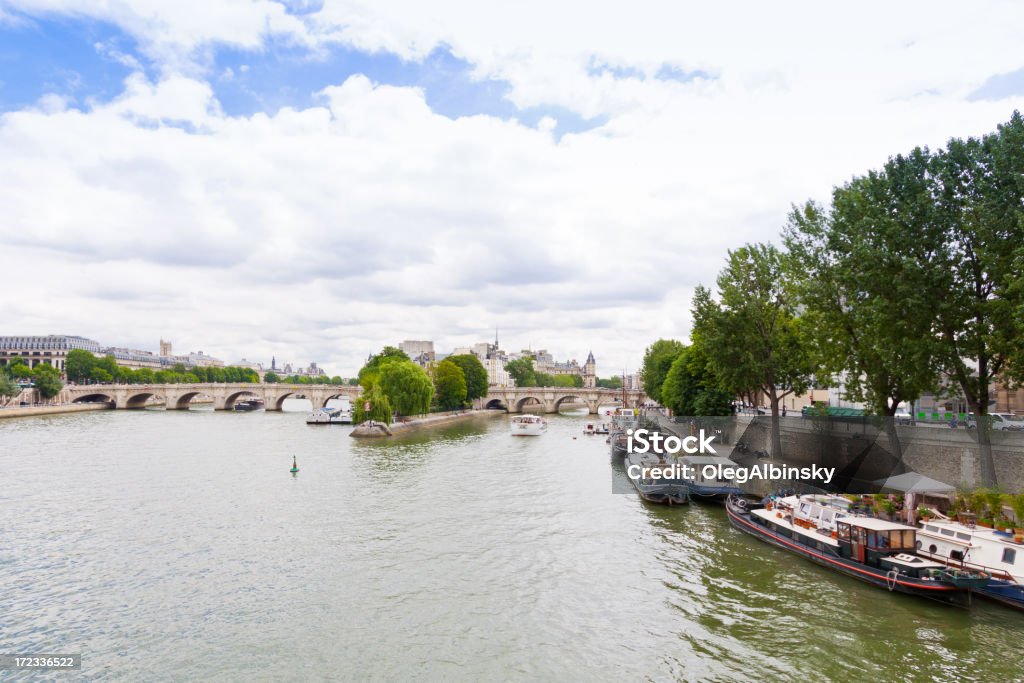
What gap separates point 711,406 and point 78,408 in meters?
103

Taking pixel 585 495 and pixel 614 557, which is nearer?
pixel 614 557

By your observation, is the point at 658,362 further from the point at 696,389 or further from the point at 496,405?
the point at 496,405

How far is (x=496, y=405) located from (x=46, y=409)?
7898cm

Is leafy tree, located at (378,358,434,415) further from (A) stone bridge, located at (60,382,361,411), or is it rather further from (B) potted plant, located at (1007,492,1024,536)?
(B) potted plant, located at (1007,492,1024,536)

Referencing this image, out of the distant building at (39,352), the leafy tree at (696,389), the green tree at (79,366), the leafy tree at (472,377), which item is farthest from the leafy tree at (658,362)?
the distant building at (39,352)

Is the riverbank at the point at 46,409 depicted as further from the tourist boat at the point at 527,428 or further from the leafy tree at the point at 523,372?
the leafy tree at the point at 523,372

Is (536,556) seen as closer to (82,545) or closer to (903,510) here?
(903,510)

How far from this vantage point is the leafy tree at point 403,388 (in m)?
77.7

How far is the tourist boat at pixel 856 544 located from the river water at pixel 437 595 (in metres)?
0.46

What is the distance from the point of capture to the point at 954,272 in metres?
24.3

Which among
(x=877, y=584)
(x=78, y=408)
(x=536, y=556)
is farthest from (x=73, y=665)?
(x=78, y=408)

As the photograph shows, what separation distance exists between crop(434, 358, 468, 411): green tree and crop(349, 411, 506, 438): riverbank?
6.31 feet

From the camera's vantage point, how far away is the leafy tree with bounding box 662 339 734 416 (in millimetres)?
54094

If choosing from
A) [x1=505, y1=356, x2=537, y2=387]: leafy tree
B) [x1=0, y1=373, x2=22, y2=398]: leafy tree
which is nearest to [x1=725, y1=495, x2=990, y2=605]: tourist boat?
[x1=0, y1=373, x2=22, y2=398]: leafy tree
